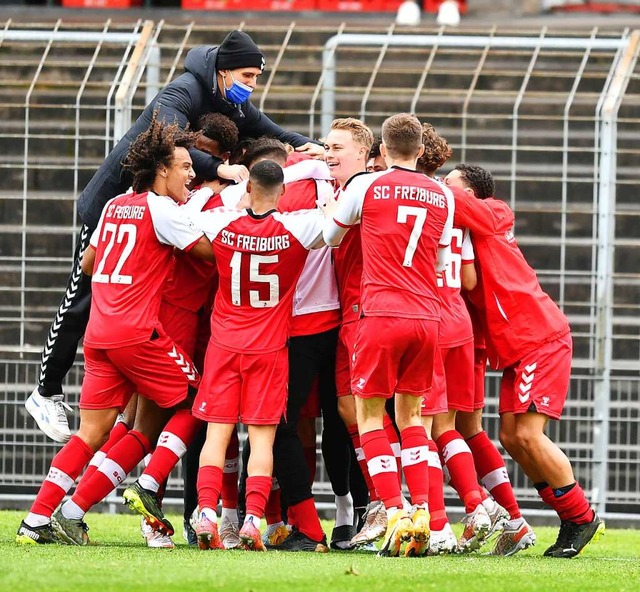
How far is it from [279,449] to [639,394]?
3.85 meters

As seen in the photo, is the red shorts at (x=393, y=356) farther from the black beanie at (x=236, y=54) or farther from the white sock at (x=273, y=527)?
the black beanie at (x=236, y=54)

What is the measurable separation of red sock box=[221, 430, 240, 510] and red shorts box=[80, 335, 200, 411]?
617mm

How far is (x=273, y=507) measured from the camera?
286 inches

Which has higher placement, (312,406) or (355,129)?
(355,129)

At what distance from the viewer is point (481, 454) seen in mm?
7414

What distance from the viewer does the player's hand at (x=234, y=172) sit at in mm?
6984

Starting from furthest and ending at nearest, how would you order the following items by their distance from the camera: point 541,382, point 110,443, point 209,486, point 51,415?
point 51,415
point 110,443
point 541,382
point 209,486

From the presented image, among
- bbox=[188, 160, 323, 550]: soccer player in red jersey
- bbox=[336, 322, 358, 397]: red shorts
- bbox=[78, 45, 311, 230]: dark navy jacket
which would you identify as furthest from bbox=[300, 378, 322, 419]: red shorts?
bbox=[78, 45, 311, 230]: dark navy jacket

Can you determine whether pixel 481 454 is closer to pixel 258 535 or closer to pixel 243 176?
pixel 258 535

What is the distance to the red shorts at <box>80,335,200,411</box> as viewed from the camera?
673 cm

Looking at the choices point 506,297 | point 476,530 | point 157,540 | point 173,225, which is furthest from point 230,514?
point 506,297

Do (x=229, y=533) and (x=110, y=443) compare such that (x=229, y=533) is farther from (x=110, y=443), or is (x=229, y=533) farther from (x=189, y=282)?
(x=189, y=282)

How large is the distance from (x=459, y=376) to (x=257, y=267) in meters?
1.25

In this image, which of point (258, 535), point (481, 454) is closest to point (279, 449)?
point (258, 535)
